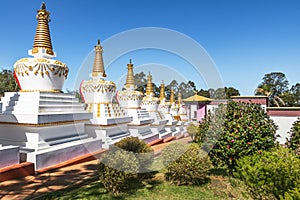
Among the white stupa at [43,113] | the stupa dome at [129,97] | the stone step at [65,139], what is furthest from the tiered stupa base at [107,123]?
the stupa dome at [129,97]

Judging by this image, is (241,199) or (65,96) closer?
(241,199)

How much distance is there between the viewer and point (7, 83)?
28.6 meters

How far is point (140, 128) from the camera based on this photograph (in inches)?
491

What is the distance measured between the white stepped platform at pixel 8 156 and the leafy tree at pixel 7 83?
76.4ft

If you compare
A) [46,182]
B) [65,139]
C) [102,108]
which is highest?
[102,108]

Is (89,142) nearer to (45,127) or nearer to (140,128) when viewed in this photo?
(45,127)

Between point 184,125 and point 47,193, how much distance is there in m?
17.6

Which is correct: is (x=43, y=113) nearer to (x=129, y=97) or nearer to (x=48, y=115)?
(x=48, y=115)

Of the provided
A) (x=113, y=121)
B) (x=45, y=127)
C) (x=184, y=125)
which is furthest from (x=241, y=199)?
(x=184, y=125)

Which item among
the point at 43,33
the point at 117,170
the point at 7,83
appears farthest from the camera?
the point at 7,83

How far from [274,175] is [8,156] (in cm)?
581

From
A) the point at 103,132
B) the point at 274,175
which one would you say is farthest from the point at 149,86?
the point at 274,175

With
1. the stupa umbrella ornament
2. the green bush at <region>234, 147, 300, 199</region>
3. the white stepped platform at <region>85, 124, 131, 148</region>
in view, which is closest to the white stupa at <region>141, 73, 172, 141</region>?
the white stepped platform at <region>85, 124, 131, 148</region>

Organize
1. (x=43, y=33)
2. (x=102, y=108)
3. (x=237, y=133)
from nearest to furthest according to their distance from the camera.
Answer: (x=237, y=133)
(x=43, y=33)
(x=102, y=108)
